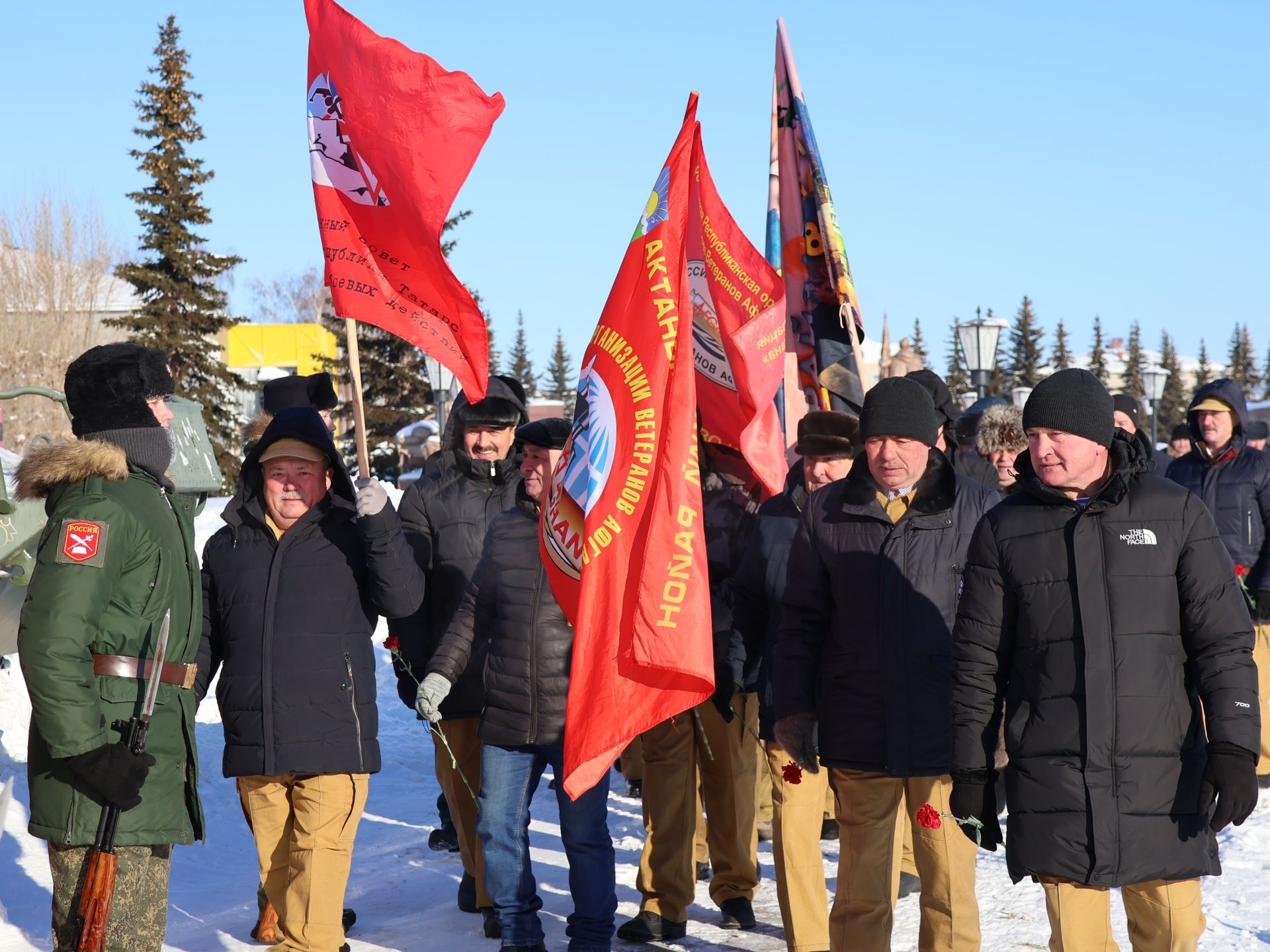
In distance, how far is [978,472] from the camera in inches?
331

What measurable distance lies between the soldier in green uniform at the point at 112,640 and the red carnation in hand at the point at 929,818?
8.00ft

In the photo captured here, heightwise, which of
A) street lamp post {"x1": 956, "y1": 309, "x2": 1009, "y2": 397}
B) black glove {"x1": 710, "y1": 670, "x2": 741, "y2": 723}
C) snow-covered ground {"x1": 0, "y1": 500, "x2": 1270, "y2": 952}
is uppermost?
street lamp post {"x1": 956, "y1": 309, "x2": 1009, "y2": 397}

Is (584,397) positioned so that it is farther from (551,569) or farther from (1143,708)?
(1143,708)

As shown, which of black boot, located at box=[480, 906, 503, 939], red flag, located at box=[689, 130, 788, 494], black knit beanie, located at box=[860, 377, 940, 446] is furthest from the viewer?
red flag, located at box=[689, 130, 788, 494]

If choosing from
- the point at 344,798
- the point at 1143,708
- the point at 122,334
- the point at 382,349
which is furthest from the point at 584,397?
the point at 122,334

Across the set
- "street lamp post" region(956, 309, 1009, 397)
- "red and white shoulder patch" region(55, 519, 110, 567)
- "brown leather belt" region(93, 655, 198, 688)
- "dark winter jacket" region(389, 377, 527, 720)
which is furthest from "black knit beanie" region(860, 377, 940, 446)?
"street lamp post" region(956, 309, 1009, 397)

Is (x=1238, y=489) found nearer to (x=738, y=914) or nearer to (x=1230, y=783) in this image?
(x=738, y=914)

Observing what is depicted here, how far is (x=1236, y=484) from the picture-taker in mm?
8469

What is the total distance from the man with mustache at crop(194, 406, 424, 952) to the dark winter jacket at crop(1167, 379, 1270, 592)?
538 centimetres

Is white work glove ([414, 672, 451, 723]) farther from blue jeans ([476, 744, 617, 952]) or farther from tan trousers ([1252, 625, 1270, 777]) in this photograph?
tan trousers ([1252, 625, 1270, 777])

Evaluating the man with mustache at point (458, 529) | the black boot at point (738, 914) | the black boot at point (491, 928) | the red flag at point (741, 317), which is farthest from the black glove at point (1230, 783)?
the man with mustache at point (458, 529)

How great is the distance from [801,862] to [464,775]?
2.04 m

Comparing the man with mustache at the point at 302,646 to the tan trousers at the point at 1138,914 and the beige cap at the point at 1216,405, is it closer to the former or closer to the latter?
the tan trousers at the point at 1138,914

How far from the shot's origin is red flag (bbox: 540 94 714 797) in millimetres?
4648
